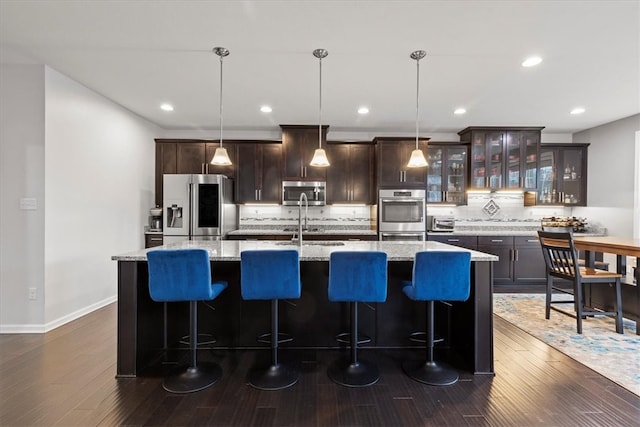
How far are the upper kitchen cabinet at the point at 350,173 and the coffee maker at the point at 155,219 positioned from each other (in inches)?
109

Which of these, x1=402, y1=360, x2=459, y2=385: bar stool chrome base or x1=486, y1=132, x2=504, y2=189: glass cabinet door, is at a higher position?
x1=486, y1=132, x2=504, y2=189: glass cabinet door

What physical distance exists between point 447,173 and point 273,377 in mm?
4422

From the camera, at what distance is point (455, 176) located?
17.5 ft

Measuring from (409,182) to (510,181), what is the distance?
1.77m

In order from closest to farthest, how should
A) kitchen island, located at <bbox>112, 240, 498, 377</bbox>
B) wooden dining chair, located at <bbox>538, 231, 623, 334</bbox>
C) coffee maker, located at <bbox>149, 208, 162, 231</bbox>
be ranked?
kitchen island, located at <bbox>112, 240, 498, 377</bbox>
wooden dining chair, located at <bbox>538, 231, 623, 334</bbox>
coffee maker, located at <bbox>149, 208, 162, 231</bbox>

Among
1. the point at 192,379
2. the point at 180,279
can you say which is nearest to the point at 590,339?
the point at 192,379

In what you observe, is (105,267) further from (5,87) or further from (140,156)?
(5,87)

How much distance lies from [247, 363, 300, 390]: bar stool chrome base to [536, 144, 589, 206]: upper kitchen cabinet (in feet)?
17.1

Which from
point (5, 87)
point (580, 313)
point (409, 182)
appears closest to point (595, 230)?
point (580, 313)

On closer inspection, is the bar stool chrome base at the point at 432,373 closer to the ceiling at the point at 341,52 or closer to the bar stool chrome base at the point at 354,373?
the bar stool chrome base at the point at 354,373

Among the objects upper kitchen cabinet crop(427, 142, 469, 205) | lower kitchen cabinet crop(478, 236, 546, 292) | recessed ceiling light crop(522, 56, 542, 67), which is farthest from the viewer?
upper kitchen cabinet crop(427, 142, 469, 205)

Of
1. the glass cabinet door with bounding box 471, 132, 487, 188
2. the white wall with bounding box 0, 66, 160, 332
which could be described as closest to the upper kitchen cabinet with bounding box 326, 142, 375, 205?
the glass cabinet door with bounding box 471, 132, 487, 188

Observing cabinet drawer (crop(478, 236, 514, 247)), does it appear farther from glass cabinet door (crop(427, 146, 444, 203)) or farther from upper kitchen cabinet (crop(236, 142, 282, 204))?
upper kitchen cabinet (crop(236, 142, 282, 204))

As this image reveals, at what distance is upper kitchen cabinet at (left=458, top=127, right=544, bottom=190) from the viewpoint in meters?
5.20
